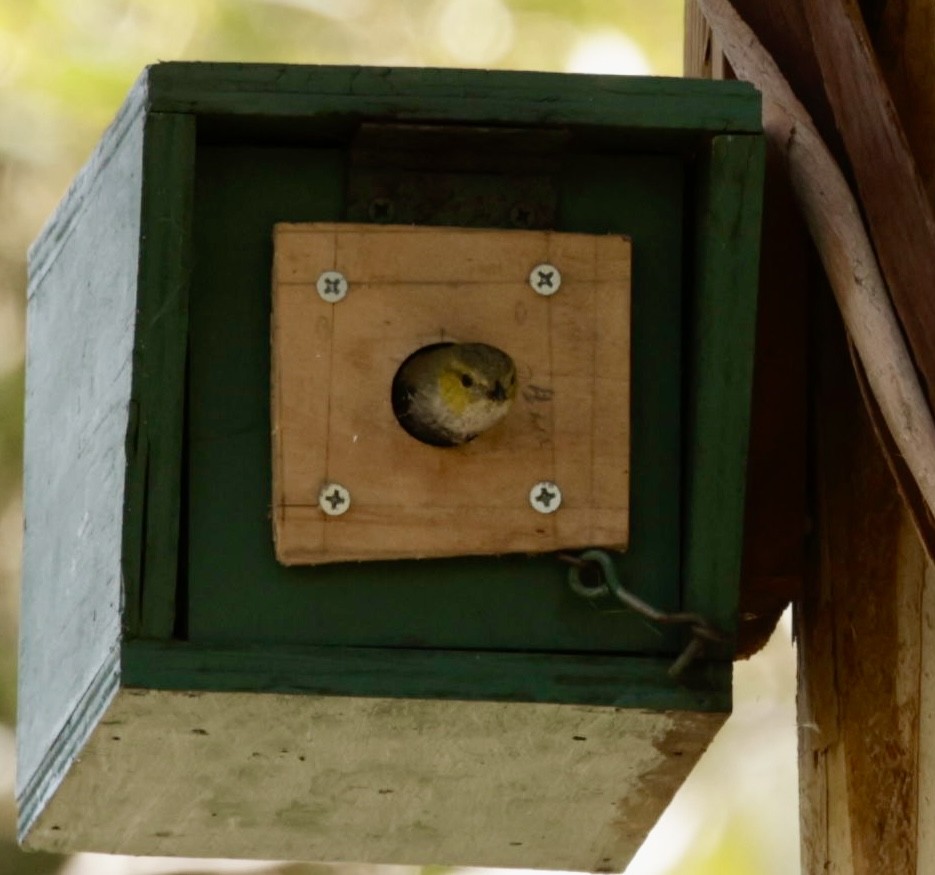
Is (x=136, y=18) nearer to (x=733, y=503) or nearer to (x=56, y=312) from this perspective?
(x=56, y=312)

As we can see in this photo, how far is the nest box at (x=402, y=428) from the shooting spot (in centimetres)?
232

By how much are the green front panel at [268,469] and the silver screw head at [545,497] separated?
0.05 metres

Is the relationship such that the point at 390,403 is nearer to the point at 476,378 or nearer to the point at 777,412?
the point at 476,378

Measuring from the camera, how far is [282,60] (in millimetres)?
5543

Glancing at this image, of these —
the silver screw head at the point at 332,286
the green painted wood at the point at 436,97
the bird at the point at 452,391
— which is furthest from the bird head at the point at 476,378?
the green painted wood at the point at 436,97

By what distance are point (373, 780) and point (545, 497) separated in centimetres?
38

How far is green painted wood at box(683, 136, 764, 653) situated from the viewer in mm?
2355

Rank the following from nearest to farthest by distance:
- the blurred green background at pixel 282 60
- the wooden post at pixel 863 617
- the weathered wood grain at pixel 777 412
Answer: the wooden post at pixel 863 617, the weathered wood grain at pixel 777 412, the blurred green background at pixel 282 60

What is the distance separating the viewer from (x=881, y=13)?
2.69m

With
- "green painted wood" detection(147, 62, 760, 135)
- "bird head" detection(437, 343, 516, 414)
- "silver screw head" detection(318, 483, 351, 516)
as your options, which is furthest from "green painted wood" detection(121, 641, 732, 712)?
"green painted wood" detection(147, 62, 760, 135)

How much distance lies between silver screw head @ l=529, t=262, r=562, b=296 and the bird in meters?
0.08

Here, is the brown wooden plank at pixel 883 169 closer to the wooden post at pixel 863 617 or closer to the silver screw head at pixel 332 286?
the wooden post at pixel 863 617

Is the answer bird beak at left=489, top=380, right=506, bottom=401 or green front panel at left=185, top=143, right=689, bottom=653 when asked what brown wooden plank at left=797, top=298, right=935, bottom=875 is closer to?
green front panel at left=185, top=143, right=689, bottom=653

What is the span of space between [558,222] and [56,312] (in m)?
0.64
